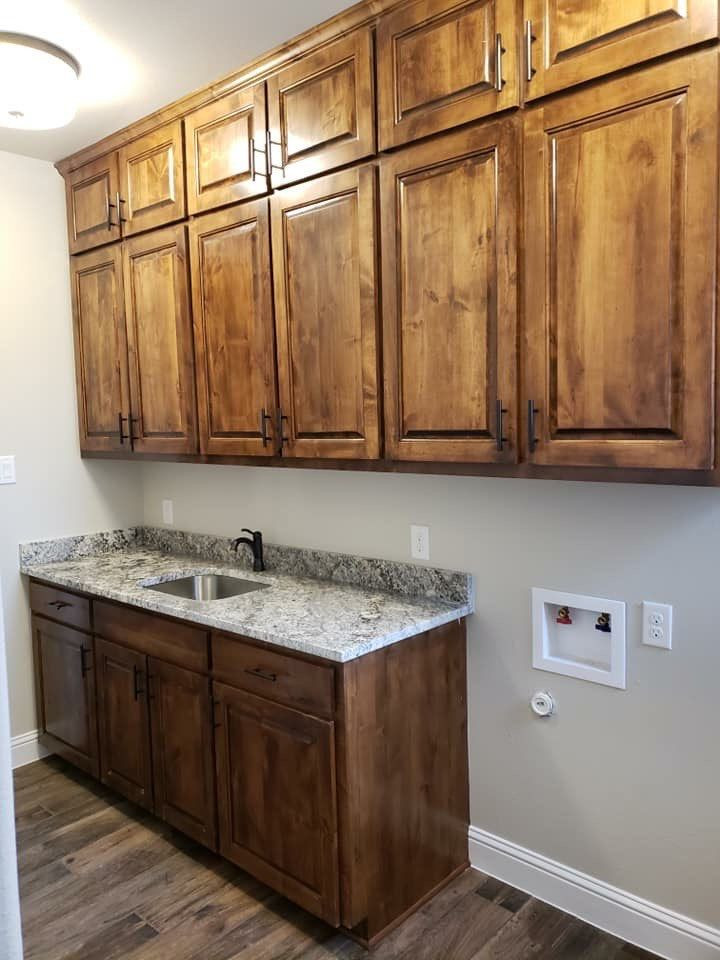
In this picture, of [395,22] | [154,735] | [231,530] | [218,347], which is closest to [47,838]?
[154,735]

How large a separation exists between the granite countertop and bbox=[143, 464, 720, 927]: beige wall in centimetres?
11

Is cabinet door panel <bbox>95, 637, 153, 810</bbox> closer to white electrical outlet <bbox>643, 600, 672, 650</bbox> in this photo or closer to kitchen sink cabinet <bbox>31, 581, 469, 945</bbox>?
kitchen sink cabinet <bbox>31, 581, 469, 945</bbox>

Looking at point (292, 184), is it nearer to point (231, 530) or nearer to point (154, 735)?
point (231, 530)

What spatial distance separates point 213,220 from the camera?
247cm

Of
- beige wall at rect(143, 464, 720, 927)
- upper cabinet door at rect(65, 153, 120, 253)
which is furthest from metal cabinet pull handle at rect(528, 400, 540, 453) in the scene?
upper cabinet door at rect(65, 153, 120, 253)

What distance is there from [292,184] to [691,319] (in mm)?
1294

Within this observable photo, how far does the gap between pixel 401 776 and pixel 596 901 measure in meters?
0.64

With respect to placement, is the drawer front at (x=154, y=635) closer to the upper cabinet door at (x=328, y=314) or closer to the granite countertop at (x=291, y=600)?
the granite countertop at (x=291, y=600)

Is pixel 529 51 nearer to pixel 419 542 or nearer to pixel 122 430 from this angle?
pixel 419 542

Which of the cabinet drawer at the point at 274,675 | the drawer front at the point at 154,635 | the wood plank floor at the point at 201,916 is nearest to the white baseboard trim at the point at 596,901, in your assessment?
the wood plank floor at the point at 201,916

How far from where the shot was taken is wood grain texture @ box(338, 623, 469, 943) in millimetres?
1903

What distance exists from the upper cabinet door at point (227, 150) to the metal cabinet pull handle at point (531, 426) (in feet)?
3.89

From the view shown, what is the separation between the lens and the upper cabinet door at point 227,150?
2297 mm

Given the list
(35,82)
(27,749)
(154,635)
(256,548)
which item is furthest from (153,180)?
(27,749)
